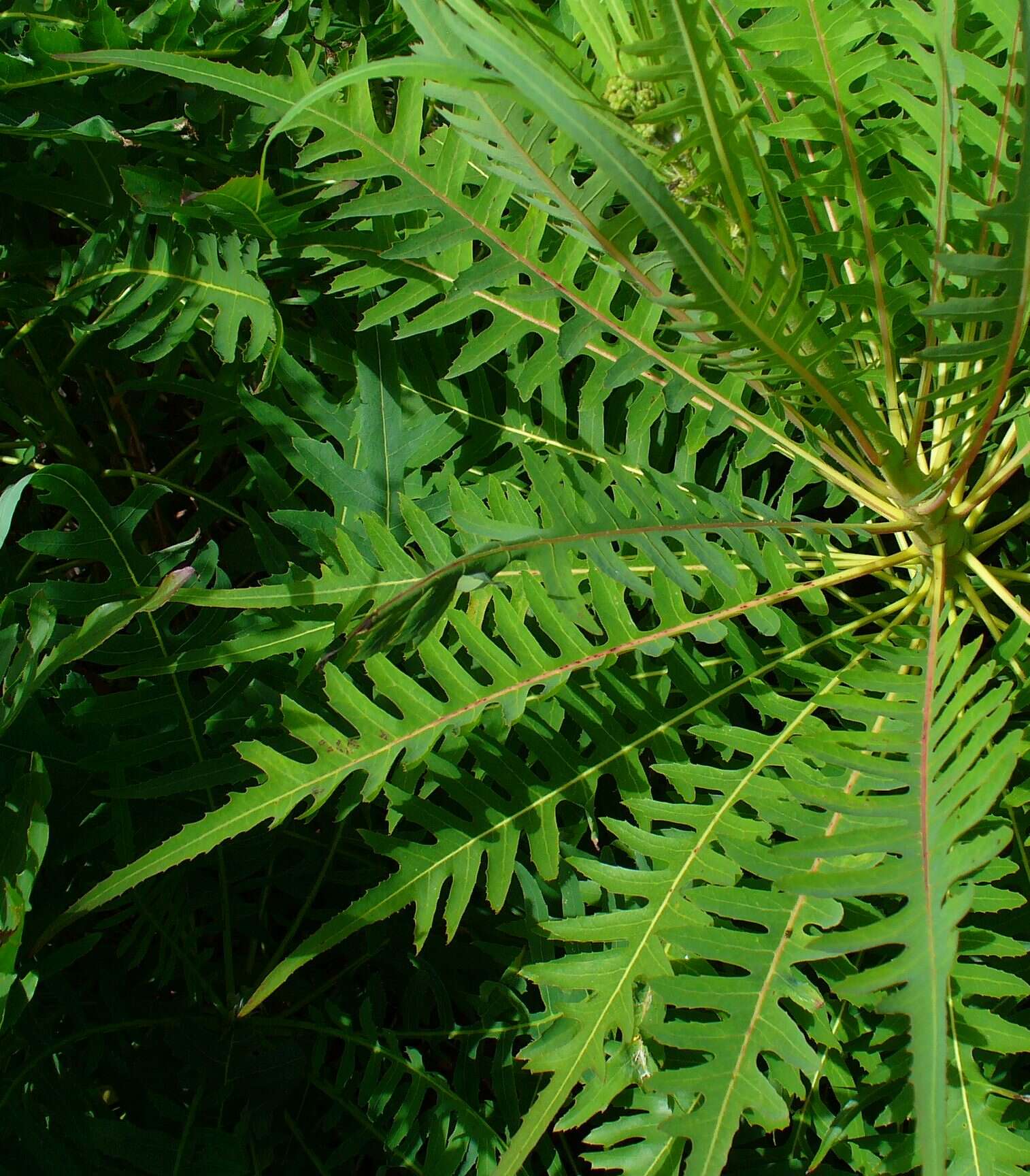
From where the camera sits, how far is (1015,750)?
55cm

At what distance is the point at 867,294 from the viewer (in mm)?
827

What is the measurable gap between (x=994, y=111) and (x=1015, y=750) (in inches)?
27.0

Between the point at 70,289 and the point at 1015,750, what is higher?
the point at 70,289

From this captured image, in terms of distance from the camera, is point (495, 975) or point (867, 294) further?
point (495, 975)

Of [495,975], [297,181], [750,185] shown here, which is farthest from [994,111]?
[495,975]

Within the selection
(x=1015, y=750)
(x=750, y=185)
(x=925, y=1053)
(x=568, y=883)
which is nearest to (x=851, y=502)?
(x=750, y=185)

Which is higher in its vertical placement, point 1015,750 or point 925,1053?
point 1015,750

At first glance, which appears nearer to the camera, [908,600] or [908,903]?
[908,903]

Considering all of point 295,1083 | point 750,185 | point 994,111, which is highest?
point 994,111

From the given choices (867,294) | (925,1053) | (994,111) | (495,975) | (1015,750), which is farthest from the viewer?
(495,975)

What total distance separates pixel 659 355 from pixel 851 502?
0.34 meters

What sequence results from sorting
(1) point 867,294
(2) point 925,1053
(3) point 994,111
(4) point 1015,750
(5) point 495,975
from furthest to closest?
(5) point 495,975, (3) point 994,111, (1) point 867,294, (4) point 1015,750, (2) point 925,1053

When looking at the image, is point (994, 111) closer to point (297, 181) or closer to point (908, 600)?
point (908, 600)

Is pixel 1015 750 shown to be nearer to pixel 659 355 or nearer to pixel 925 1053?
pixel 925 1053
